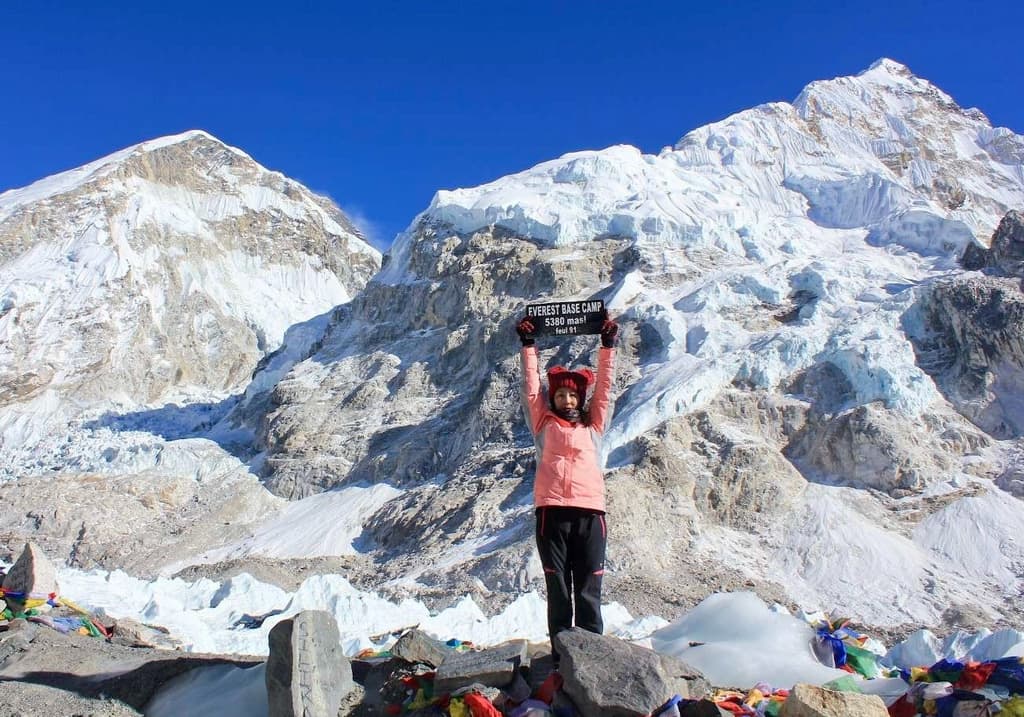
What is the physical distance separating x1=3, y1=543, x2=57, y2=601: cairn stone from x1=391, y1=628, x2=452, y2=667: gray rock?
4386 mm

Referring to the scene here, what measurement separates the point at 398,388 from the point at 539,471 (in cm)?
3679

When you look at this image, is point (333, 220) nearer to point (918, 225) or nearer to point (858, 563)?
point (918, 225)

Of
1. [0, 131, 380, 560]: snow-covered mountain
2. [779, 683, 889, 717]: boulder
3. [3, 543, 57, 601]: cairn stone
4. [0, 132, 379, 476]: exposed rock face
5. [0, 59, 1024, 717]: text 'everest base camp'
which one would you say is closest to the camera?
[779, 683, 889, 717]: boulder

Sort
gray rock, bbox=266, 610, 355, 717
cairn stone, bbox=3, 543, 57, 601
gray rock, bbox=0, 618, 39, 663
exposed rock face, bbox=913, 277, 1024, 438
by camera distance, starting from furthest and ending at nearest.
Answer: exposed rock face, bbox=913, 277, 1024, 438
cairn stone, bbox=3, 543, 57, 601
gray rock, bbox=0, 618, 39, 663
gray rock, bbox=266, 610, 355, 717

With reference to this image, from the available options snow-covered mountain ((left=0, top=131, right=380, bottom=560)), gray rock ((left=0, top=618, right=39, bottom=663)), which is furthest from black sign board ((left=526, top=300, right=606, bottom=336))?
snow-covered mountain ((left=0, top=131, right=380, bottom=560))

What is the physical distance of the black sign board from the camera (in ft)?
16.8

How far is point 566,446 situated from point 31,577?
5.83 meters

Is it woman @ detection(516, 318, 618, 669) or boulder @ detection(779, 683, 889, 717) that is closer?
boulder @ detection(779, 683, 889, 717)

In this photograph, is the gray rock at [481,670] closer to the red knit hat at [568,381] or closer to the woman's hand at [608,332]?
the red knit hat at [568,381]

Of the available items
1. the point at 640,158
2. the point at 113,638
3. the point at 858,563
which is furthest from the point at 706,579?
the point at 640,158

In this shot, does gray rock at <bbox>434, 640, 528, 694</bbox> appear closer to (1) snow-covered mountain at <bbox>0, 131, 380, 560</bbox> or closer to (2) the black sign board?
(2) the black sign board

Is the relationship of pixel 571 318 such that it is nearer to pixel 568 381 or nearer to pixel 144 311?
pixel 568 381

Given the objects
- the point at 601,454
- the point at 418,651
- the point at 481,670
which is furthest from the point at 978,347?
the point at 481,670

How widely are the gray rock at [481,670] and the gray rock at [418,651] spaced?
35 centimetres
